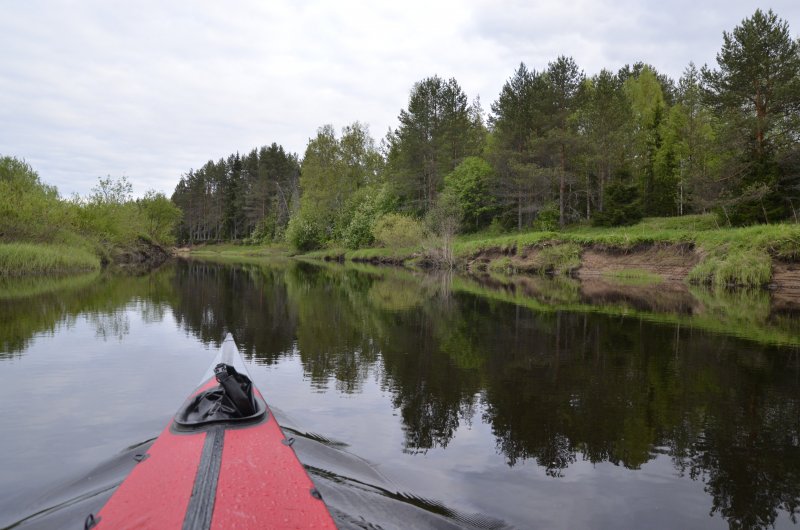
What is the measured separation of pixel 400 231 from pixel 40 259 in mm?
26688

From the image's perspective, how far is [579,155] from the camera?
40188 millimetres

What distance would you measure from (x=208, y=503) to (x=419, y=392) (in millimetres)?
5385

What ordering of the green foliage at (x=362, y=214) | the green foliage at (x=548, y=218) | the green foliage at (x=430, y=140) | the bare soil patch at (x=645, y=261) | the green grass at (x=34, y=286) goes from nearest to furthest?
the green grass at (x=34, y=286) < the bare soil patch at (x=645, y=261) < the green foliage at (x=548, y=218) < the green foliage at (x=430, y=140) < the green foliage at (x=362, y=214)

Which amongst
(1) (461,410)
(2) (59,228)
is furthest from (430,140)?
(1) (461,410)

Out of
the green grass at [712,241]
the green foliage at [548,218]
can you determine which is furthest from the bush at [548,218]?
the green grass at [712,241]

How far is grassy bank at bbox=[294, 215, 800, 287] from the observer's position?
23.3 metres

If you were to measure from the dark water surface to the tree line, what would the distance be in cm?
1558

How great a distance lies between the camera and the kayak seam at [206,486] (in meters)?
2.88

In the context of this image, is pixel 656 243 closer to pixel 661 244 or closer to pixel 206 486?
pixel 661 244

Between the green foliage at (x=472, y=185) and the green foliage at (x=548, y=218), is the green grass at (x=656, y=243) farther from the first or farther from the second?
the green foliage at (x=472, y=185)

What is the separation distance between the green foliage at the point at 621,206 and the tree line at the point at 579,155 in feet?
0.31

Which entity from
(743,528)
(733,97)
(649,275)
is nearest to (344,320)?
(743,528)

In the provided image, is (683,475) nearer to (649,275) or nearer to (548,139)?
(649,275)

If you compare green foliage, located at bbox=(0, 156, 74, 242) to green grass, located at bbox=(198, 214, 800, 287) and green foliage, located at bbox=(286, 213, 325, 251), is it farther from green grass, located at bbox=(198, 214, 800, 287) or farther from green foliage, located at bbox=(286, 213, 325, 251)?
green foliage, located at bbox=(286, 213, 325, 251)
